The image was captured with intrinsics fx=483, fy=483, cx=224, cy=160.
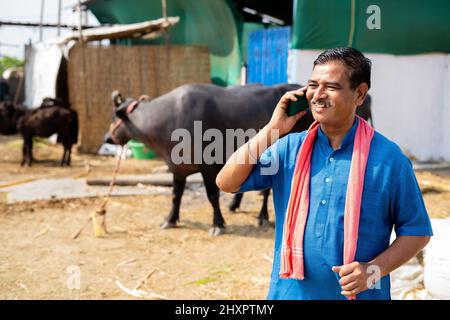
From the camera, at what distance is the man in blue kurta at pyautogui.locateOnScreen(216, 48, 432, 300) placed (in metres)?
1.83

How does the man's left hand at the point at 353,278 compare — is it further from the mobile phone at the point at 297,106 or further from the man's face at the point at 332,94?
the mobile phone at the point at 297,106

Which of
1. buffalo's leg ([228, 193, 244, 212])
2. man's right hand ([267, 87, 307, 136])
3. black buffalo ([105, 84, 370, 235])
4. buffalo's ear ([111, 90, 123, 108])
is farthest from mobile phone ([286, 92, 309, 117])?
buffalo's leg ([228, 193, 244, 212])

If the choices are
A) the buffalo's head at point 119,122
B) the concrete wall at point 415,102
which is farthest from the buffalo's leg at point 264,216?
the concrete wall at point 415,102

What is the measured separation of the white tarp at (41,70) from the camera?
1276 centimetres

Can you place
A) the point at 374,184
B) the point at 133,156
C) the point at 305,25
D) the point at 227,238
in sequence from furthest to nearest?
the point at 133,156 < the point at 305,25 < the point at 227,238 < the point at 374,184

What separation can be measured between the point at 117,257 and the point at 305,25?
19.6ft

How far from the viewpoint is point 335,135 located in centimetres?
196

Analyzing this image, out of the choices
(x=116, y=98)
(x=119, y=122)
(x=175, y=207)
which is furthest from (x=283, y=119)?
(x=116, y=98)

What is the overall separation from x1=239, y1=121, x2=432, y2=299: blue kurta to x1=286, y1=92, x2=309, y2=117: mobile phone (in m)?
0.11

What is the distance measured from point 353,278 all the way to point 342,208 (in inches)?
10.5

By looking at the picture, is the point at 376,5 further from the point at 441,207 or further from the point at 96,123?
the point at 96,123

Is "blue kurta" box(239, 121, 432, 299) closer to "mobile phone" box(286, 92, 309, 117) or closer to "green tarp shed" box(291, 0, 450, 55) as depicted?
"mobile phone" box(286, 92, 309, 117)

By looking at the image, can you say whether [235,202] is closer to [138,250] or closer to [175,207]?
[175,207]
